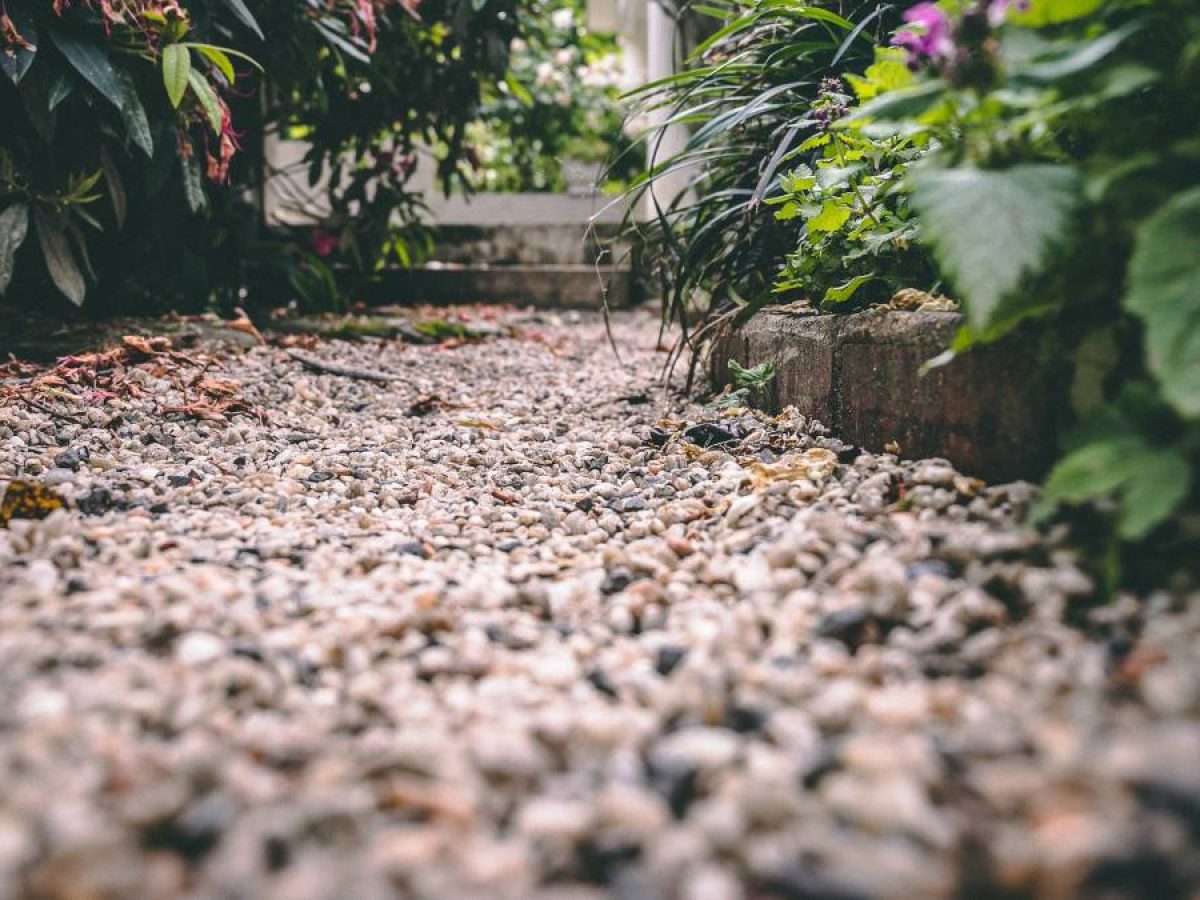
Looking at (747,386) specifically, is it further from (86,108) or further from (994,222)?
(86,108)

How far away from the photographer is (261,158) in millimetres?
3256

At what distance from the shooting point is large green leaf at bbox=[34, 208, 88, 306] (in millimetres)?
2125

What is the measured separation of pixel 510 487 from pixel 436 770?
89 cm

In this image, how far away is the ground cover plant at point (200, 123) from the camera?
2.01m

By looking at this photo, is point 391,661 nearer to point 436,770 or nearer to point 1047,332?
point 436,770

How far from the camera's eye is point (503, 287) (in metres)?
4.19

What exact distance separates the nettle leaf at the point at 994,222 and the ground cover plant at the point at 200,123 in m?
1.67

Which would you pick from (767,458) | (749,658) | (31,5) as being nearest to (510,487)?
(767,458)

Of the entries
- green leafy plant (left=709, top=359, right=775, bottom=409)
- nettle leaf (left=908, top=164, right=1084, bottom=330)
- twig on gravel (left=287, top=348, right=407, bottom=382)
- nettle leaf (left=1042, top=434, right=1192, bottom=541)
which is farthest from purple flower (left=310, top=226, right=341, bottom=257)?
nettle leaf (left=1042, top=434, right=1192, bottom=541)

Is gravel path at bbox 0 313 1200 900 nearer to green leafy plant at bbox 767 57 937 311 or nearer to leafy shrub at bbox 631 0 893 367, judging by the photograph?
green leafy plant at bbox 767 57 937 311

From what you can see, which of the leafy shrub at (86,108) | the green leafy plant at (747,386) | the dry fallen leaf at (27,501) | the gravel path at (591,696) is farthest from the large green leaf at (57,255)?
the green leafy plant at (747,386)

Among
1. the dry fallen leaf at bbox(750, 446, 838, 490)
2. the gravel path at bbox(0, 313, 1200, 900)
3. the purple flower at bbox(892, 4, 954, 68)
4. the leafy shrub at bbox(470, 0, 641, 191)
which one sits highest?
the leafy shrub at bbox(470, 0, 641, 191)

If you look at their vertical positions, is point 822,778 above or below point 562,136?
below

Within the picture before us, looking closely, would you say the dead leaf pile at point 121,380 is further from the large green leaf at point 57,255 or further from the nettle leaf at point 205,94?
the nettle leaf at point 205,94
